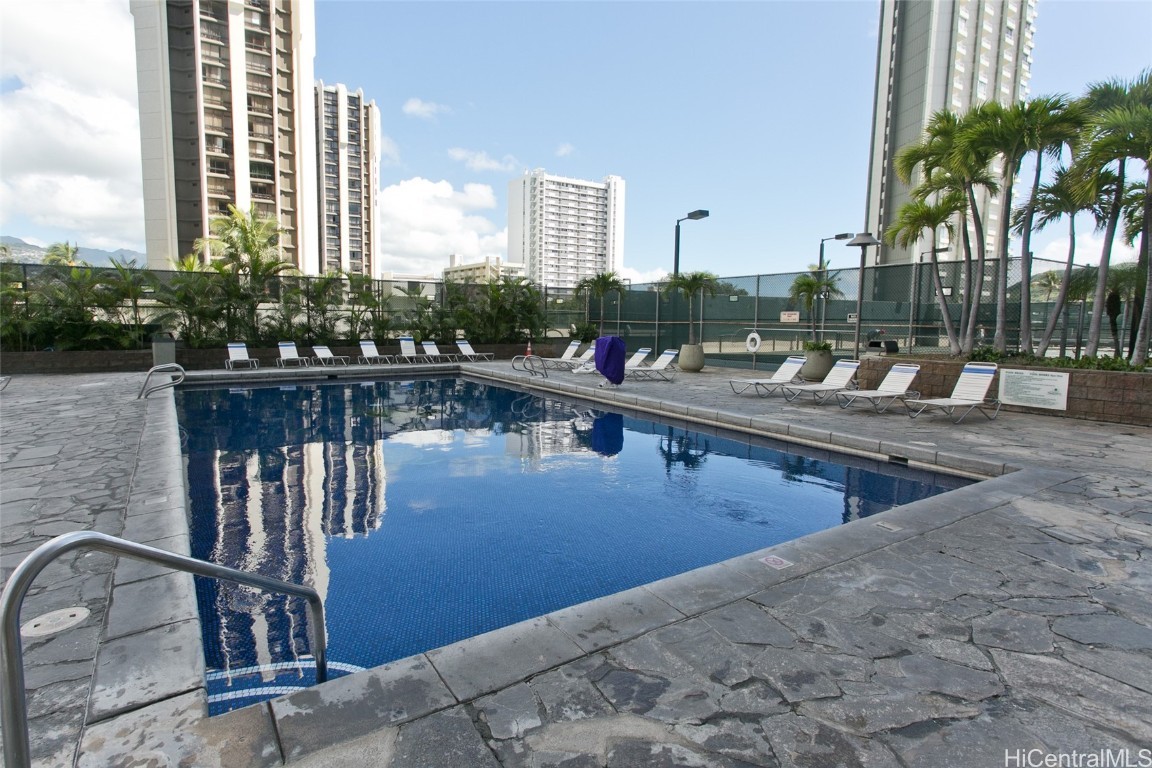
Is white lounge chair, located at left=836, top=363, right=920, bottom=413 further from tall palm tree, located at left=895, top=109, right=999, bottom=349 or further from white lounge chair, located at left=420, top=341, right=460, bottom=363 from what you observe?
white lounge chair, located at left=420, top=341, right=460, bottom=363

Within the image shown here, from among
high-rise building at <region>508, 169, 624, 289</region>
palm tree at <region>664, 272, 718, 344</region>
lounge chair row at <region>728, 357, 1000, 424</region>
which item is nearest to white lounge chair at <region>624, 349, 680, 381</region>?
palm tree at <region>664, 272, 718, 344</region>

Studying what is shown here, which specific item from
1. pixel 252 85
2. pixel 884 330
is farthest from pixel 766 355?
pixel 252 85

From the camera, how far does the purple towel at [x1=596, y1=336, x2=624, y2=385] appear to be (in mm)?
12055

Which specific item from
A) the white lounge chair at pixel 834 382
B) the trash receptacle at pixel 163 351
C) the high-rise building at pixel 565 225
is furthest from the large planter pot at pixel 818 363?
the high-rise building at pixel 565 225

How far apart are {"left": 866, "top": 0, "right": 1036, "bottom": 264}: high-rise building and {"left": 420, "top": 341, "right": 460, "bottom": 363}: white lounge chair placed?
52.1 meters

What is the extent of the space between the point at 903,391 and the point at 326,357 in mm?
13284

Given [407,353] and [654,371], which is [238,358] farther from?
[654,371]

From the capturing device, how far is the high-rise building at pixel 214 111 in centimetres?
4372

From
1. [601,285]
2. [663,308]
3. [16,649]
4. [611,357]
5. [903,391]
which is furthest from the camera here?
[601,285]

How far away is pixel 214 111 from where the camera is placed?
149ft

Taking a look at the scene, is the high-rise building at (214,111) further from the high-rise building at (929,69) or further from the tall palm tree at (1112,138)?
the high-rise building at (929,69)

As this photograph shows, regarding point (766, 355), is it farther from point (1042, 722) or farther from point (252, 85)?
point (252, 85)

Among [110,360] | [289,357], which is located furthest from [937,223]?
[110,360]

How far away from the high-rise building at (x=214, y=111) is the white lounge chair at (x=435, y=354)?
97.6ft
